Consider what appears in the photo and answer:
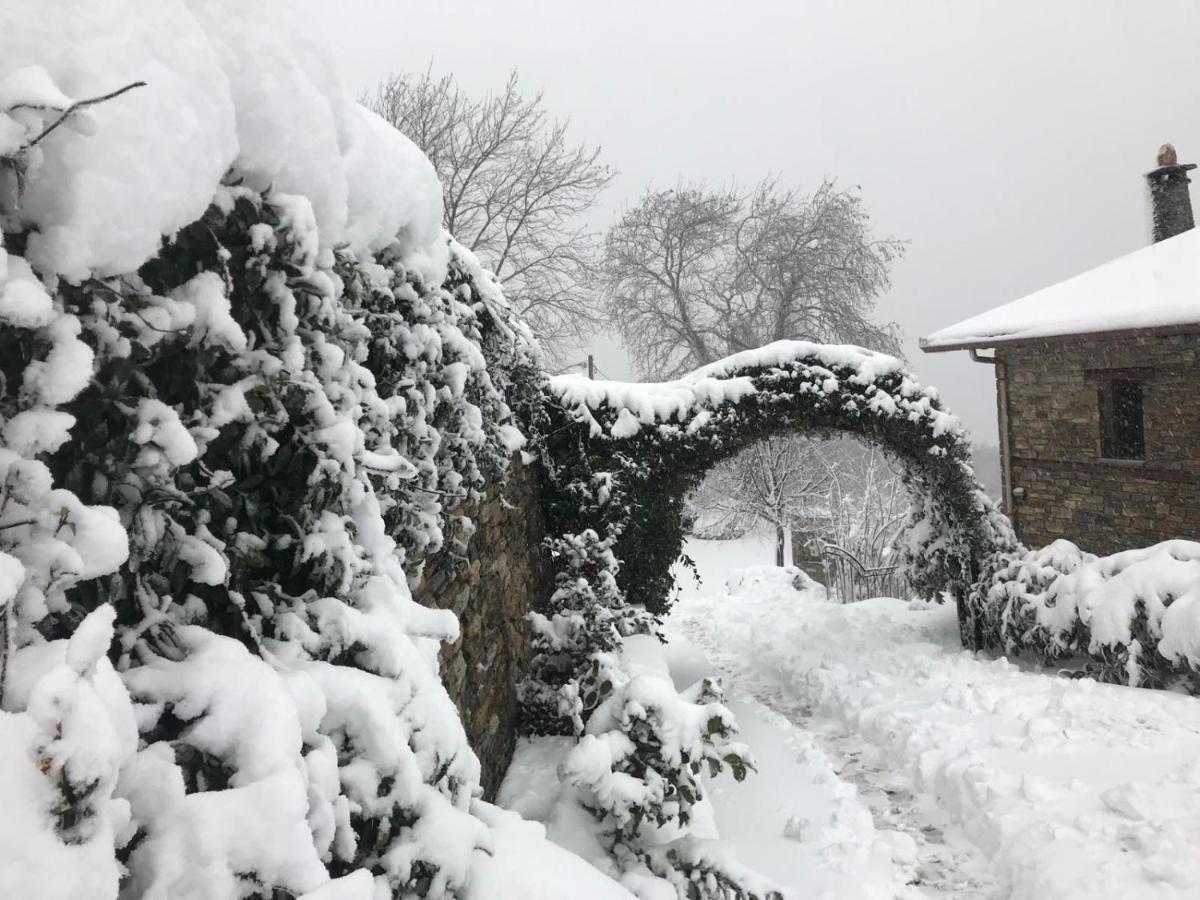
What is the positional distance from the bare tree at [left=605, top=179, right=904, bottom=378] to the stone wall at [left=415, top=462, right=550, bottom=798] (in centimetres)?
1462

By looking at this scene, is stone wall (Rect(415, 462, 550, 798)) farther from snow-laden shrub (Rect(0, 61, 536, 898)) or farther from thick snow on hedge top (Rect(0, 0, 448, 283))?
thick snow on hedge top (Rect(0, 0, 448, 283))

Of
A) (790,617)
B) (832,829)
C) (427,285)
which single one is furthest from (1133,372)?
(427,285)

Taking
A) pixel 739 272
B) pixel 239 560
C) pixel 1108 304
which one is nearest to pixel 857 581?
pixel 1108 304

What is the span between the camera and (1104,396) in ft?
28.9

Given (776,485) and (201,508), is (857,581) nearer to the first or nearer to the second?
(776,485)

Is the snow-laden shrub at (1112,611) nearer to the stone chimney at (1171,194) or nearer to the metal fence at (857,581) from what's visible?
the metal fence at (857,581)

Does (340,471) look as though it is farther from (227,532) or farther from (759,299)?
(759,299)

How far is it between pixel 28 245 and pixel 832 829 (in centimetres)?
441

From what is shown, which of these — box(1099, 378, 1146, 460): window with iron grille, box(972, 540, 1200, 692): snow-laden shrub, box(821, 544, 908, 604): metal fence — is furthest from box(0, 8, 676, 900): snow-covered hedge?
box(821, 544, 908, 604): metal fence

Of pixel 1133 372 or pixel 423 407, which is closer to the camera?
pixel 423 407

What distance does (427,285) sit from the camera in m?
2.35

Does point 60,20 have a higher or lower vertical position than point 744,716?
higher

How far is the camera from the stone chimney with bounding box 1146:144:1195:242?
10.8 meters

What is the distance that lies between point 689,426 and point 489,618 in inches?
152
